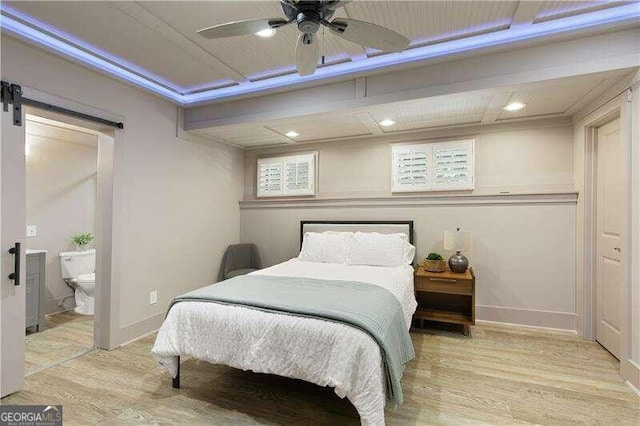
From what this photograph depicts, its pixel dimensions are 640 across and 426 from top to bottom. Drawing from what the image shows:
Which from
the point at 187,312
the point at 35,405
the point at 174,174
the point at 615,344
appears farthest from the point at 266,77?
the point at 615,344

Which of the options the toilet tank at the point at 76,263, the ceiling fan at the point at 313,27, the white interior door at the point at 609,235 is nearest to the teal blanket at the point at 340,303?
the ceiling fan at the point at 313,27

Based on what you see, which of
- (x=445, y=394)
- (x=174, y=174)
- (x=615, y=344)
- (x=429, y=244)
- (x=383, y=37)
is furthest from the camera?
(x=429, y=244)

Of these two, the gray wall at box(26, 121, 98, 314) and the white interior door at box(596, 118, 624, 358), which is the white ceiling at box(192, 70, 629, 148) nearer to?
the white interior door at box(596, 118, 624, 358)

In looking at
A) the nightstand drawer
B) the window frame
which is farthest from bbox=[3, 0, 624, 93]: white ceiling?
the nightstand drawer

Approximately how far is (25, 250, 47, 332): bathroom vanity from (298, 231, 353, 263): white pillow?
2.89 meters

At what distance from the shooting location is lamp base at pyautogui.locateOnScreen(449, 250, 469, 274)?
335 centimetres

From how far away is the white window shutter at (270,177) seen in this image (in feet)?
15.0

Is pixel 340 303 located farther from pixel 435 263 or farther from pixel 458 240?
pixel 458 240

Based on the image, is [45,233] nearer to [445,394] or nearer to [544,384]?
[445,394]

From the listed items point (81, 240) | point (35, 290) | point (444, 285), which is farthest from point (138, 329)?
point (444, 285)

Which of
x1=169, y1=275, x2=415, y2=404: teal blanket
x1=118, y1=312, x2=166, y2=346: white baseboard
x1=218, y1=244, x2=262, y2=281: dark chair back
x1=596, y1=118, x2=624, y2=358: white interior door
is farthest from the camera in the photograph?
x1=218, y1=244, x2=262, y2=281: dark chair back

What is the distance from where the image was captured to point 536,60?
235cm

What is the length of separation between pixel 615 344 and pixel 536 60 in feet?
8.38

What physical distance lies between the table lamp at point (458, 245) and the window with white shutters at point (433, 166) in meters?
0.62
